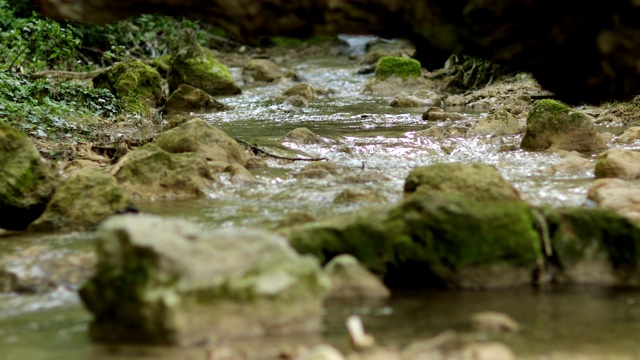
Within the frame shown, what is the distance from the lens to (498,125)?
31.3ft

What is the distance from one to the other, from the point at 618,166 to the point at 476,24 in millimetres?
3310

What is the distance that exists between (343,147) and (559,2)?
5.13 metres

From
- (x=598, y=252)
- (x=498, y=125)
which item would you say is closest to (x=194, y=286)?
(x=598, y=252)

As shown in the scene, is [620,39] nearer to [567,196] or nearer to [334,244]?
[334,244]

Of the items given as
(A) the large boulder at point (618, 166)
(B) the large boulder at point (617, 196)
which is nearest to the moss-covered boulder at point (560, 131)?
(A) the large boulder at point (618, 166)

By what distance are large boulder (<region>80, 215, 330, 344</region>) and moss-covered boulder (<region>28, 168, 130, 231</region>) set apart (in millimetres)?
2065

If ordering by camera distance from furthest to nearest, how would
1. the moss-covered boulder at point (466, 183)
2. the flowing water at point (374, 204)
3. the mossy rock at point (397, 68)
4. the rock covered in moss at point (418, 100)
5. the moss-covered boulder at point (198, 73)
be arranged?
the mossy rock at point (397, 68) < the moss-covered boulder at point (198, 73) < the rock covered in moss at point (418, 100) < the moss-covered boulder at point (466, 183) < the flowing water at point (374, 204)

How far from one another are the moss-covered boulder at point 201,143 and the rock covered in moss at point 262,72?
1062 centimetres

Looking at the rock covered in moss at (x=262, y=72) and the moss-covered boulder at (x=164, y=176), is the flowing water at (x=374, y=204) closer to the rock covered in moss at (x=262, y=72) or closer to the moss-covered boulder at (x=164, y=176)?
the moss-covered boulder at (x=164, y=176)

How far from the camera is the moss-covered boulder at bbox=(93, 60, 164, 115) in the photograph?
1138 cm

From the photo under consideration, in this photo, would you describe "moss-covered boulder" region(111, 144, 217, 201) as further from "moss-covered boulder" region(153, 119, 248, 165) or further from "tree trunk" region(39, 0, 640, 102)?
"tree trunk" region(39, 0, 640, 102)

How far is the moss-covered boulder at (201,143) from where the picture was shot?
7508mm

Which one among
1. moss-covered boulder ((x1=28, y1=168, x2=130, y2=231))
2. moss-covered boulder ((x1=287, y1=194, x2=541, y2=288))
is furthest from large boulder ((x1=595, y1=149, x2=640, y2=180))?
moss-covered boulder ((x1=28, y1=168, x2=130, y2=231))

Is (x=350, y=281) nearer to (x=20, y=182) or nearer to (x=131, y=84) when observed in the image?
(x=20, y=182)
